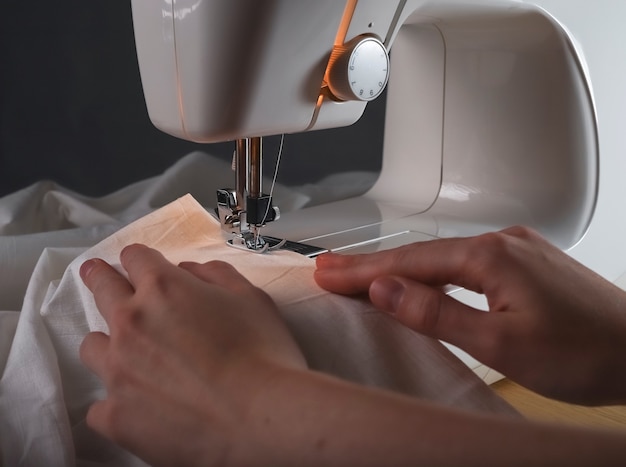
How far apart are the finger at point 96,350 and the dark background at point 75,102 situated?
769 mm

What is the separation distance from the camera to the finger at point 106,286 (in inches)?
20.3

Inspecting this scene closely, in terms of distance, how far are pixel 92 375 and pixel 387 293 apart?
0.24m

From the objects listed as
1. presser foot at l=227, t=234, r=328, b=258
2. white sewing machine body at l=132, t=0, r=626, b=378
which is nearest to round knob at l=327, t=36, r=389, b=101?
white sewing machine body at l=132, t=0, r=626, b=378

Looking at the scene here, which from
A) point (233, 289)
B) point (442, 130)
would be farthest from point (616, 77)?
point (233, 289)

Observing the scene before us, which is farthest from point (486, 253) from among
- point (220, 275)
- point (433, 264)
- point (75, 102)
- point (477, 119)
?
point (75, 102)

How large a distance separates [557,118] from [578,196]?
107 mm

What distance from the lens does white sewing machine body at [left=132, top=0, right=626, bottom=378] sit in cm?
74

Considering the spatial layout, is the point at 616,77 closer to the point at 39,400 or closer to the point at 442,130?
the point at 442,130

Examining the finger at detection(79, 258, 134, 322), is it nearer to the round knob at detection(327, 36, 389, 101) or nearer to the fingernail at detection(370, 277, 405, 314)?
the fingernail at detection(370, 277, 405, 314)

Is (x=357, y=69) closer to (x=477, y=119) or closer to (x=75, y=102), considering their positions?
(x=477, y=119)

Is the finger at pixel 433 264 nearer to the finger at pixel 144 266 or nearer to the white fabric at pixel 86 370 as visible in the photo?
the white fabric at pixel 86 370

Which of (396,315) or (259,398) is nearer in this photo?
(259,398)

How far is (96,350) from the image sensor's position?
1.56 ft

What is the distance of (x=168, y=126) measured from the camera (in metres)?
0.70
